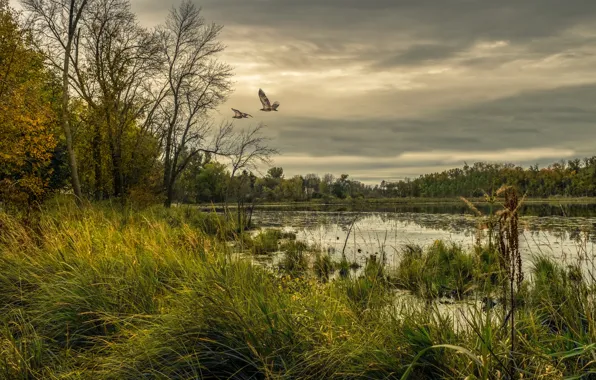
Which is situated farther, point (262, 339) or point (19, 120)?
point (19, 120)

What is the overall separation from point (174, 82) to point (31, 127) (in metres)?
12.9

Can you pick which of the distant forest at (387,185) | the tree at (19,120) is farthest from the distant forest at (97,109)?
the distant forest at (387,185)

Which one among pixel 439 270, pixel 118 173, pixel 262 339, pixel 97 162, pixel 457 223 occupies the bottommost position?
pixel 439 270

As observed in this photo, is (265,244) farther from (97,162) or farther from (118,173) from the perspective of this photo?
(97,162)

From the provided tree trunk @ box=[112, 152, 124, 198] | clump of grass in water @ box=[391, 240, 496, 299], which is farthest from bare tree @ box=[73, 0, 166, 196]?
clump of grass in water @ box=[391, 240, 496, 299]

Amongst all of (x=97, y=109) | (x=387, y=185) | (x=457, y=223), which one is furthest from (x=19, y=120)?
(x=387, y=185)

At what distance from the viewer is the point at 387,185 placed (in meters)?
125

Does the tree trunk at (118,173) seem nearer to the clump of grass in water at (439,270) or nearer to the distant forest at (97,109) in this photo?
the distant forest at (97,109)

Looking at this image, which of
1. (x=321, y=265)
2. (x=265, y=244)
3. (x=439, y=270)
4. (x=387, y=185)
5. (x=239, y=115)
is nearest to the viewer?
(x=321, y=265)

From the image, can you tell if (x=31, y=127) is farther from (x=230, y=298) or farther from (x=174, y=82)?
(x=230, y=298)

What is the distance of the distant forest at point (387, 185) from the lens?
216 feet

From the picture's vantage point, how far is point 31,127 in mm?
17516

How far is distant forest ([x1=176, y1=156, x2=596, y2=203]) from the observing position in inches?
2586

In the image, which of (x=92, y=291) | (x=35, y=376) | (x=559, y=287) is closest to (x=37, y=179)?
(x=92, y=291)
